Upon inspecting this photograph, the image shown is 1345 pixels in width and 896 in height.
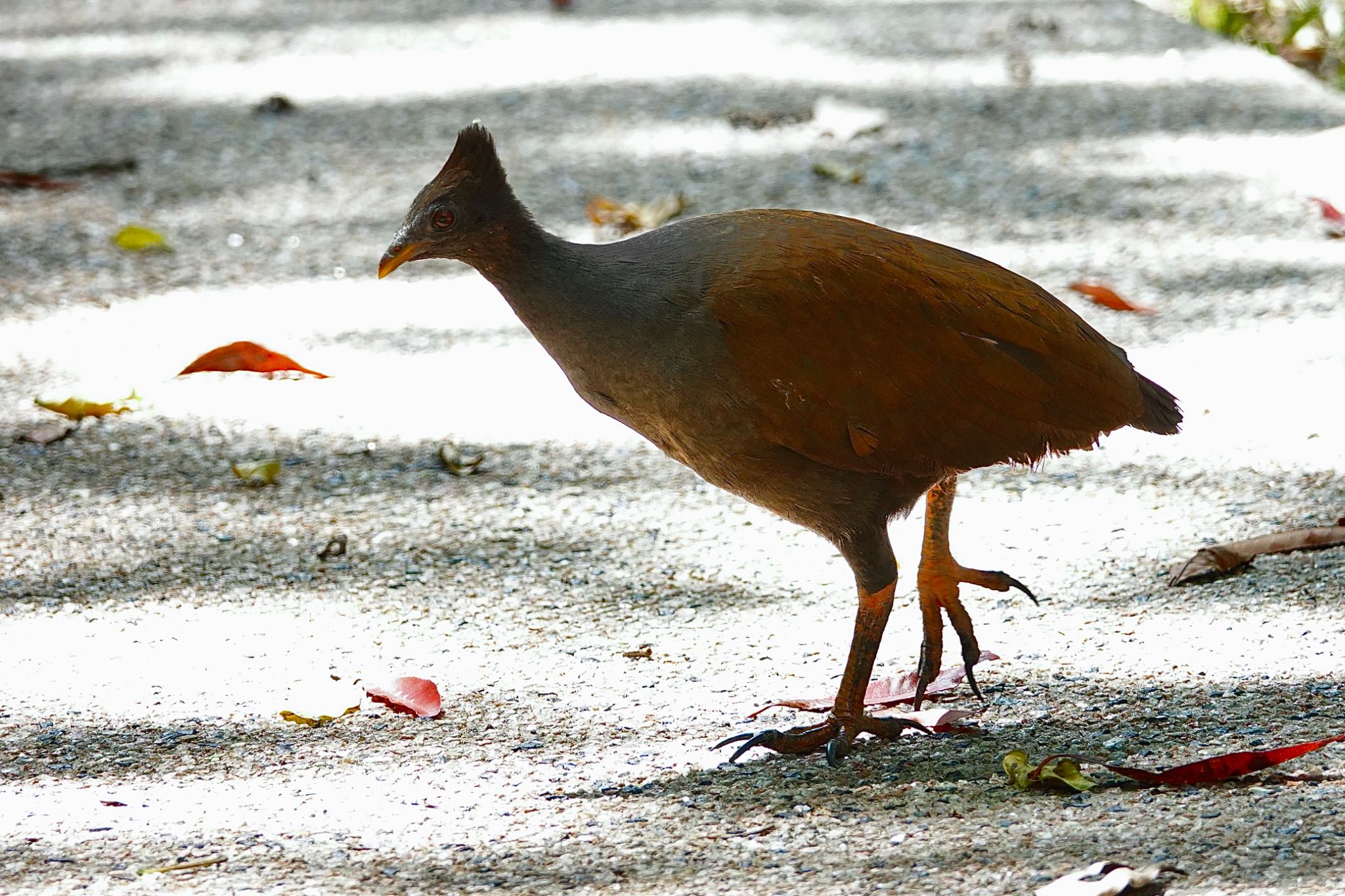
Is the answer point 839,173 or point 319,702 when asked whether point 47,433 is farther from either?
point 839,173

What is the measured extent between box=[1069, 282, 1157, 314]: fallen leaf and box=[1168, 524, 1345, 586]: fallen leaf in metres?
1.62

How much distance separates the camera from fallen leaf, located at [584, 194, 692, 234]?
5.99 meters

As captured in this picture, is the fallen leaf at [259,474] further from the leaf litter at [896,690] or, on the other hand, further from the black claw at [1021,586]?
the black claw at [1021,586]

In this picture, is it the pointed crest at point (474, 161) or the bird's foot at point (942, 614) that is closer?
the pointed crest at point (474, 161)

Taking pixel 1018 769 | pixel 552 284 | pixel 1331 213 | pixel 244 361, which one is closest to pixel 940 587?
pixel 1018 769

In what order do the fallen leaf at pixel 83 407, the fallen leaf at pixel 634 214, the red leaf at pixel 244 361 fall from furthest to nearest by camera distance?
the fallen leaf at pixel 634 214
the red leaf at pixel 244 361
the fallen leaf at pixel 83 407

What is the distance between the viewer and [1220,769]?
282 cm

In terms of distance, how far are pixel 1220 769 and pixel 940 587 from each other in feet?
2.56

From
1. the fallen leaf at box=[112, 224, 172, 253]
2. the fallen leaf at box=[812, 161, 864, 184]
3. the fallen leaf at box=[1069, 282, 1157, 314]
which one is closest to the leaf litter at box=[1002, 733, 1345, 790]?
the fallen leaf at box=[1069, 282, 1157, 314]

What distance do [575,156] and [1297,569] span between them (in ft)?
12.8

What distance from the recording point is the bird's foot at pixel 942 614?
3355 mm

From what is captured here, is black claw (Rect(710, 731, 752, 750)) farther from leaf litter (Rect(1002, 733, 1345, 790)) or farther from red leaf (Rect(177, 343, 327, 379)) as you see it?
red leaf (Rect(177, 343, 327, 379))

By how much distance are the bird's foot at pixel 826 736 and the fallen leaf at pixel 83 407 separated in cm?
251

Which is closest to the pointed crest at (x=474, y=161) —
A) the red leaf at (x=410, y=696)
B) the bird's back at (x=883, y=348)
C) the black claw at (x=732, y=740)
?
the bird's back at (x=883, y=348)
